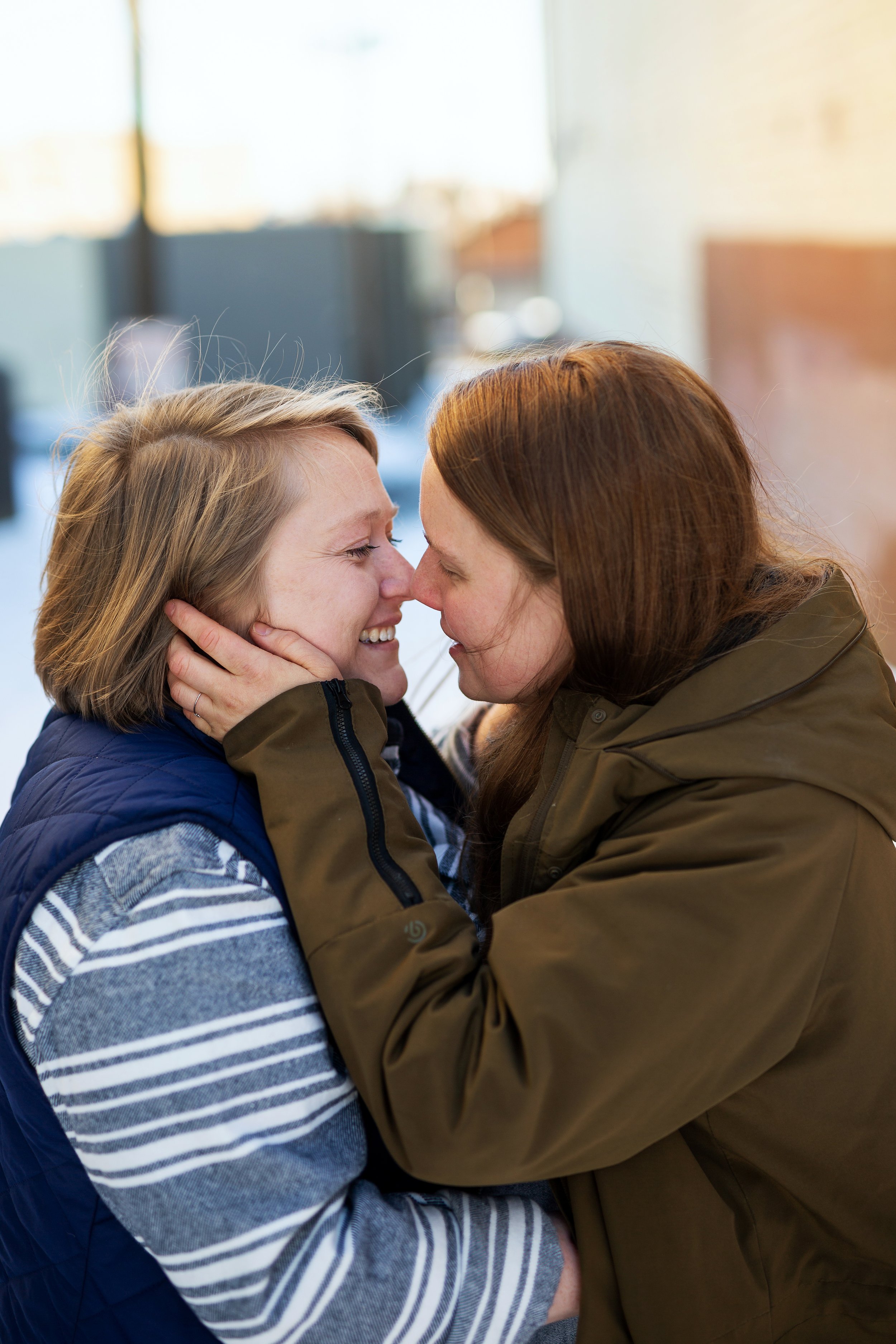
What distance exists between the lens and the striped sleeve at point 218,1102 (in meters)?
1.01

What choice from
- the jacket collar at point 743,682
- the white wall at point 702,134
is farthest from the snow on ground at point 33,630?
the white wall at point 702,134

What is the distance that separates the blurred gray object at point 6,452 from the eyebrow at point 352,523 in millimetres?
2312

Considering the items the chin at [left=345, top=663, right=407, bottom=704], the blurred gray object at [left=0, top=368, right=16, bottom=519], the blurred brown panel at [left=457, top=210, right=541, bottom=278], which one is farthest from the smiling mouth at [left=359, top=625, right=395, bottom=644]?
the blurred brown panel at [left=457, top=210, right=541, bottom=278]

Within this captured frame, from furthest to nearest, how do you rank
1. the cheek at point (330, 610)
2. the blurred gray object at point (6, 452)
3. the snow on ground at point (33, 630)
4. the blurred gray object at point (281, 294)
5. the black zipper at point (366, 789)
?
the blurred gray object at point (281, 294) → the blurred gray object at point (6, 452) → the snow on ground at point (33, 630) → the cheek at point (330, 610) → the black zipper at point (366, 789)

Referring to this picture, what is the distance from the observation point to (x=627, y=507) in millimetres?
1212

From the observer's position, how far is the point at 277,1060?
1.05m

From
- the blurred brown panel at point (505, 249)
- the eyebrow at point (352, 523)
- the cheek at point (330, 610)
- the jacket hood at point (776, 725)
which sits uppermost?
the blurred brown panel at point (505, 249)

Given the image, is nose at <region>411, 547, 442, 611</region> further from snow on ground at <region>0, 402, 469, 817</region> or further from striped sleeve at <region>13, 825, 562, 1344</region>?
striped sleeve at <region>13, 825, 562, 1344</region>

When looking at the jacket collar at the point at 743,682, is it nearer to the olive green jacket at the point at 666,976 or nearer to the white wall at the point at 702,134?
the olive green jacket at the point at 666,976

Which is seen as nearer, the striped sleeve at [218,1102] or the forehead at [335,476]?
the striped sleeve at [218,1102]

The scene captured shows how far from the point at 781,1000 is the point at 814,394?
2.46 meters

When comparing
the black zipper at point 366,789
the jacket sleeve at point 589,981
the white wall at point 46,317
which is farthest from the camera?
the white wall at point 46,317

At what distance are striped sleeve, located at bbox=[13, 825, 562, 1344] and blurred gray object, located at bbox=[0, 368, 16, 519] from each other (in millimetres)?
2681

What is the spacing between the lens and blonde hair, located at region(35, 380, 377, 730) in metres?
1.33
